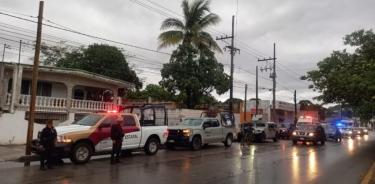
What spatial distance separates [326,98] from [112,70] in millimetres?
21837

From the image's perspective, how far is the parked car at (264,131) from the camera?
3325 centimetres

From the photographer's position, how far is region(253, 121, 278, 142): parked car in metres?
33.2

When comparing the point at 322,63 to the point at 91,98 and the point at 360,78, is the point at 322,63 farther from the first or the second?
the point at 91,98

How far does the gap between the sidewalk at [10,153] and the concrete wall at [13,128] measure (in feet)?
4.25

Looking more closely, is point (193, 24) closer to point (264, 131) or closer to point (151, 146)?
point (264, 131)

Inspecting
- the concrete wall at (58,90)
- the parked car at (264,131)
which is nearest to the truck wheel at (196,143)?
the parked car at (264,131)

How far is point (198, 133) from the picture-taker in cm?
2345

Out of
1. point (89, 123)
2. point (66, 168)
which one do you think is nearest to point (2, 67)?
point (89, 123)

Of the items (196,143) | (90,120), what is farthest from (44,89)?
(90,120)

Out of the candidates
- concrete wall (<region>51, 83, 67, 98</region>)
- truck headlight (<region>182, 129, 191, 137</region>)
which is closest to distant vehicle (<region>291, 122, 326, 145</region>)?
truck headlight (<region>182, 129, 191, 137</region>)

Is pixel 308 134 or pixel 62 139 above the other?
pixel 308 134

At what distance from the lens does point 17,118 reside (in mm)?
23688

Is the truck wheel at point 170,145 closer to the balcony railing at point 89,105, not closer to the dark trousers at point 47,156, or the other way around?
the balcony railing at point 89,105

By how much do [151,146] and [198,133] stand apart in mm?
4384
